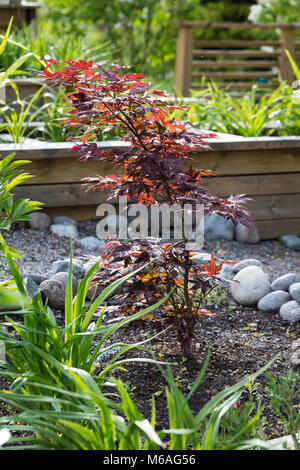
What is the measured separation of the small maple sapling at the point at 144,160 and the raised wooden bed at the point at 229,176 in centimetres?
150

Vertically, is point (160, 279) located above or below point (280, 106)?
below

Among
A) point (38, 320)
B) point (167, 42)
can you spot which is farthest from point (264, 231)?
point (167, 42)

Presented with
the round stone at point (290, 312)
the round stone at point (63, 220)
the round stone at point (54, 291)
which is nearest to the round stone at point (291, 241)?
the round stone at point (290, 312)

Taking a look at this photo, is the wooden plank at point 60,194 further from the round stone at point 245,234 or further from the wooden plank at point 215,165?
the round stone at point 245,234

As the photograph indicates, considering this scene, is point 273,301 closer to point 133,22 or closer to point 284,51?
point 284,51

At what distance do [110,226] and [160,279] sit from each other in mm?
1615

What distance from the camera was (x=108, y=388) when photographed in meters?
2.19

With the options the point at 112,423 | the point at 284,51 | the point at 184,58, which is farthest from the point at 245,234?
the point at 284,51

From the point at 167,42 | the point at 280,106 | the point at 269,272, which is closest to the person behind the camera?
the point at 269,272

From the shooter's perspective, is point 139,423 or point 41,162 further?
point 41,162

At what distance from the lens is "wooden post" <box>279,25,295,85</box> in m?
7.72

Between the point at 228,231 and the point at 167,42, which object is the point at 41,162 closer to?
the point at 228,231

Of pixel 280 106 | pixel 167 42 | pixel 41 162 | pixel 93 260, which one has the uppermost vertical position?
pixel 167 42

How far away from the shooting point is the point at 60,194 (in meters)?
3.76
